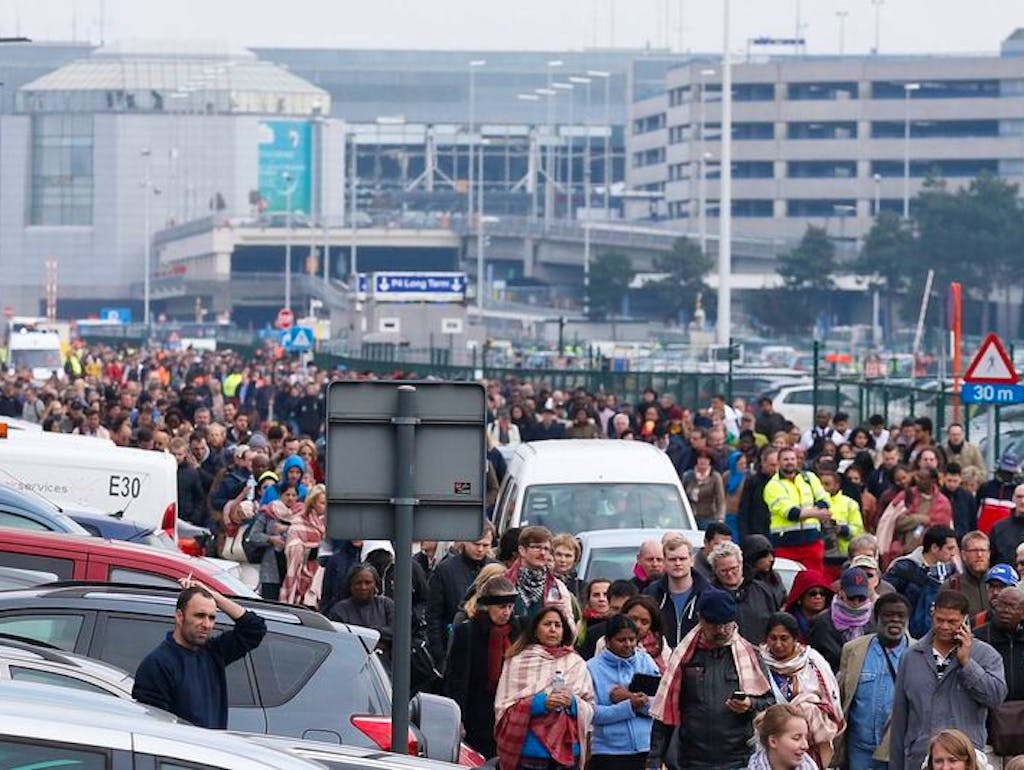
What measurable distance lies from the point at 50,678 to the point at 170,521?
11.0 m

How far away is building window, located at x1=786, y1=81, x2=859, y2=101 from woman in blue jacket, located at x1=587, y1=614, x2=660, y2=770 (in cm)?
14982

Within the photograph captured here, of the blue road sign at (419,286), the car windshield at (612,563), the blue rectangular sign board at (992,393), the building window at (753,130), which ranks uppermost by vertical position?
the building window at (753,130)

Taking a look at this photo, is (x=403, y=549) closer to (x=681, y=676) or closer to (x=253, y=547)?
(x=681, y=676)

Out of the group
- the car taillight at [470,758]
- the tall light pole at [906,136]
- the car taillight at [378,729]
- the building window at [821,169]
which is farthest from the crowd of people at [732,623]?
the building window at [821,169]

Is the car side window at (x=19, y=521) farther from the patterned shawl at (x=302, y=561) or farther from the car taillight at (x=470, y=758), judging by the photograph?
the car taillight at (x=470, y=758)

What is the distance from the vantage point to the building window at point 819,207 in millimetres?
162375

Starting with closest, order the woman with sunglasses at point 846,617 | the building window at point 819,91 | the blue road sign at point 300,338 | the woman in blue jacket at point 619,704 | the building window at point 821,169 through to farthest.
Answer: the woman in blue jacket at point 619,704
the woman with sunglasses at point 846,617
the blue road sign at point 300,338
the building window at point 819,91
the building window at point 821,169

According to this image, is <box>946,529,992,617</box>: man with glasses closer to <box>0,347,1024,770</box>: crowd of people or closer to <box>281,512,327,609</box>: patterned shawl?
<box>0,347,1024,770</box>: crowd of people

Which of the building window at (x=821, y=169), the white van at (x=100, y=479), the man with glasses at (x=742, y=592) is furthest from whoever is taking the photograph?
the building window at (x=821, y=169)

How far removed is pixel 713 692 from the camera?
469 inches

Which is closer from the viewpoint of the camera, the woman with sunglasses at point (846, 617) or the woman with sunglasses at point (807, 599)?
the woman with sunglasses at point (846, 617)

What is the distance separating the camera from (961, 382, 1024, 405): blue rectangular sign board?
25.1 metres

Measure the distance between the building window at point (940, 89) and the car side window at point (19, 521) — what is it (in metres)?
145

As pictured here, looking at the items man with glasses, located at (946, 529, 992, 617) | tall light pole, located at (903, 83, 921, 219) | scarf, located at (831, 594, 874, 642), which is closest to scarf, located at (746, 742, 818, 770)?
scarf, located at (831, 594, 874, 642)
